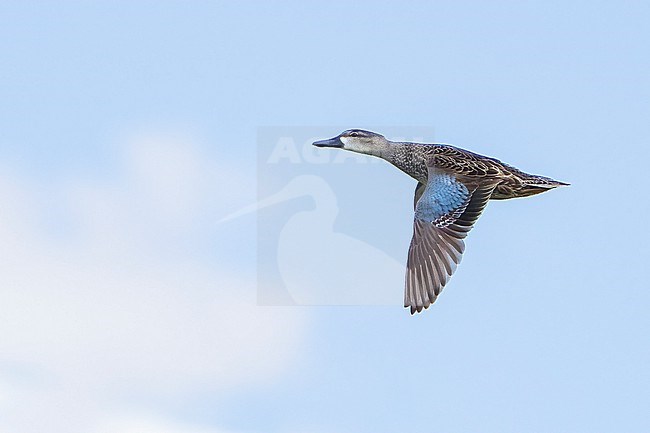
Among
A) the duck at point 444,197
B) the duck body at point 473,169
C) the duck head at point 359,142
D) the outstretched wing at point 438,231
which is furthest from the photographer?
the duck head at point 359,142

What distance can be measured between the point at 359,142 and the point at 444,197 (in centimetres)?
274

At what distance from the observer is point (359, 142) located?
22.5 meters

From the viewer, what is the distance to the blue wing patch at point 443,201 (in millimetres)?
20094

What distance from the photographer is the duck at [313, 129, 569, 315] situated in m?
19.5

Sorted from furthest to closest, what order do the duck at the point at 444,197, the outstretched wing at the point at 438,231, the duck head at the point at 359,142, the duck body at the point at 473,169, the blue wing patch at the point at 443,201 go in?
the duck head at the point at 359,142 → the duck body at the point at 473,169 → the blue wing patch at the point at 443,201 → the duck at the point at 444,197 → the outstretched wing at the point at 438,231

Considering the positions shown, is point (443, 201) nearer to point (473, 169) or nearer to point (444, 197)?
point (444, 197)

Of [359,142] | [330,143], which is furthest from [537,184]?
[330,143]

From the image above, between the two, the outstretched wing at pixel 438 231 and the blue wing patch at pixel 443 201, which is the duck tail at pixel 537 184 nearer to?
the outstretched wing at pixel 438 231

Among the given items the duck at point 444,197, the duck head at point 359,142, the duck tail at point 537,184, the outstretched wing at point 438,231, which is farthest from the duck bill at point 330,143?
the duck tail at point 537,184

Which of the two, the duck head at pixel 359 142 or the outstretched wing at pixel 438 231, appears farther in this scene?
the duck head at pixel 359 142

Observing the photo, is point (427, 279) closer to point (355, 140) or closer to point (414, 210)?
point (414, 210)

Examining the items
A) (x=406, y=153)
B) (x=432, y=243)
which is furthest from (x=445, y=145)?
(x=432, y=243)

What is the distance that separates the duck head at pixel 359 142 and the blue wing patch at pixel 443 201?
202 cm

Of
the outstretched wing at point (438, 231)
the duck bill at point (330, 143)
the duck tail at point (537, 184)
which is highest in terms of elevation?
the duck bill at point (330, 143)
